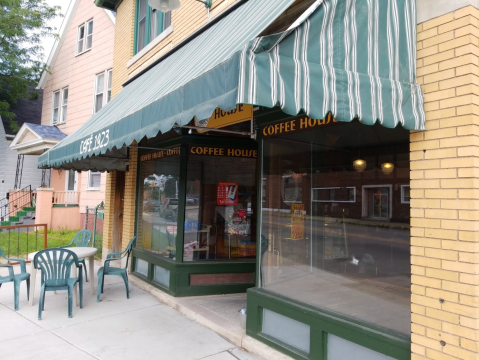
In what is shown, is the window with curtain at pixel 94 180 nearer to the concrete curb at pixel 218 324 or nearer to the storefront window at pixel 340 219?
the concrete curb at pixel 218 324

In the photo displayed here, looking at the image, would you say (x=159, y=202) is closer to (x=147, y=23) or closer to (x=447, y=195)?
(x=147, y=23)

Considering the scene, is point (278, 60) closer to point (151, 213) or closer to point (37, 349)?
point (37, 349)

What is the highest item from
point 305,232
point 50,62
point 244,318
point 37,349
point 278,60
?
point 50,62

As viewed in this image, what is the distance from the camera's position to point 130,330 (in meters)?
5.12

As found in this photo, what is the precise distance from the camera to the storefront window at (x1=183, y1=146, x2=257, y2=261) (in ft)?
22.3

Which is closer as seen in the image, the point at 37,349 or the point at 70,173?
the point at 37,349

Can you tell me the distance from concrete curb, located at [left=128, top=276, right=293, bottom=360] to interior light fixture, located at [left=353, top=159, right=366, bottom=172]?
3.23 m

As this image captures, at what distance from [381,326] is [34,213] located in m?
16.4

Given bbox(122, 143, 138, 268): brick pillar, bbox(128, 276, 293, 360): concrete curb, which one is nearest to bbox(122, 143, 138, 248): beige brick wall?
bbox(122, 143, 138, 268): brick pillar

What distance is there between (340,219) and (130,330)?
4.10m

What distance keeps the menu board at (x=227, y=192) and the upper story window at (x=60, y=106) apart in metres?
13.7

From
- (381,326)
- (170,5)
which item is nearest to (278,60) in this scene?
(381,326)

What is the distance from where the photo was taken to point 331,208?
691 cm

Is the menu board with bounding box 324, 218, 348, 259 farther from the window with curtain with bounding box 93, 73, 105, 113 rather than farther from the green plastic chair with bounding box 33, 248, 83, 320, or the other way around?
the window with curtain with bounding box 93, 73, 105, 113
